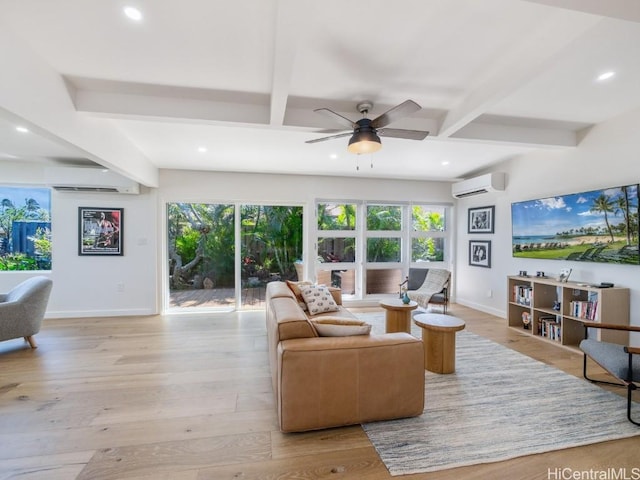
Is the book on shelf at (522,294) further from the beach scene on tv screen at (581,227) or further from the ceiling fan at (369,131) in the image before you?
Result: the ceiling fan at (369,131)

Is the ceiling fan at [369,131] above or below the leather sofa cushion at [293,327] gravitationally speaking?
above

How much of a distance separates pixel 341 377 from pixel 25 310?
12.8 ft

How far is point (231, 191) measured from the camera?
534cm

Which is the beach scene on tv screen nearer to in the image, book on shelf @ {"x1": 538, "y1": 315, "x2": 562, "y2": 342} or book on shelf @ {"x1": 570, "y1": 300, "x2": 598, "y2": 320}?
book on shelf @ {"x1": 570, "y1": 300, "x2": 598, "y2": 320}

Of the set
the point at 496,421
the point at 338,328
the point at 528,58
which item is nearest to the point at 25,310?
the point at 338,328

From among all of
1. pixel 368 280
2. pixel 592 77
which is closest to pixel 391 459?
pixel 592 77

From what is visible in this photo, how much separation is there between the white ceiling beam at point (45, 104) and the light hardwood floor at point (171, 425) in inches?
85.6

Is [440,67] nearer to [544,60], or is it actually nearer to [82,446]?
[544,60]

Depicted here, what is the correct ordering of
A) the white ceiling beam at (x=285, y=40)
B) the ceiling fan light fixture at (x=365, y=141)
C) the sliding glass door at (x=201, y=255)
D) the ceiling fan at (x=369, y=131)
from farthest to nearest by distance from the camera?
the sliding glass door at (x=201, y=255) < the ceiling fan light fixture at (x=365, y=141) < the ceiling fan at (x=369, y=131) < the white ceiling beam at (x=285, y=40)

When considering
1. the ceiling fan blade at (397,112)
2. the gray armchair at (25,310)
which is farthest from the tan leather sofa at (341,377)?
the gray armchair at (25,310)

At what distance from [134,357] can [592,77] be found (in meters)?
5.19

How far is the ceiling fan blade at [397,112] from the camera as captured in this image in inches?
82.8

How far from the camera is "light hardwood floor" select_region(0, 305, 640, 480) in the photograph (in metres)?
1.71

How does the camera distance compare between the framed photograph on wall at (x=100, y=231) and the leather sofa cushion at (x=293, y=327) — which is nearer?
the leather sofa cushion at (x=293, y=327)
